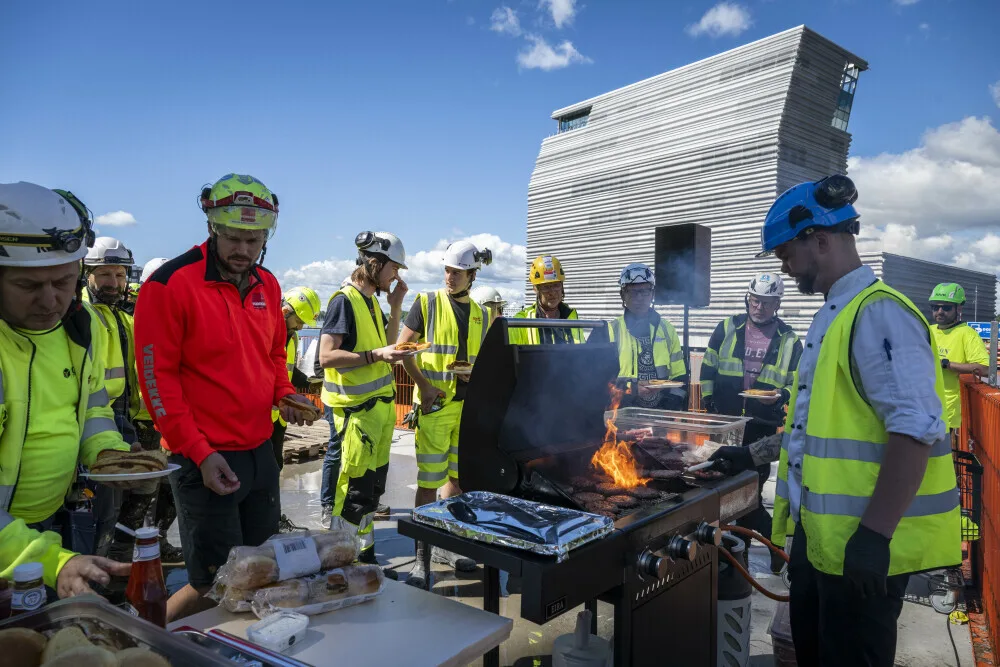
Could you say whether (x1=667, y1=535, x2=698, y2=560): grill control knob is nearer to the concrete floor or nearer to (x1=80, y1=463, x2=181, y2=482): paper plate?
the concrete floor

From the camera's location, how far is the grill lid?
2.34 m

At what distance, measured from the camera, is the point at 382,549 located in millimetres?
4840

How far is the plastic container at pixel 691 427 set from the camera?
358 cm

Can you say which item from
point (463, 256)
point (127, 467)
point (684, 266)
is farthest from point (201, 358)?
point (684, 266)

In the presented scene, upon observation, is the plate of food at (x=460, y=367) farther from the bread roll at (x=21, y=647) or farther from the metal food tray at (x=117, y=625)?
the bread roll at (x=21, y=647)

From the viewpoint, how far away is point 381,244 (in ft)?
13.5

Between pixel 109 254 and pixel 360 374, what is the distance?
242 cm

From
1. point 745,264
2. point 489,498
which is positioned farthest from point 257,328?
point 745,264

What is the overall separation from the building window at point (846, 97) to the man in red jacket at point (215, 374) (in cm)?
1619

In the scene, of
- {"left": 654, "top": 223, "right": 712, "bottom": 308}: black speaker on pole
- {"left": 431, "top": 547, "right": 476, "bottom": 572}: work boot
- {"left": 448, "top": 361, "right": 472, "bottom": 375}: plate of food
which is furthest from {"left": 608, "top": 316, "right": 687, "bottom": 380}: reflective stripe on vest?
{"left": 431, "top": 547, "right": 476, "bottom": 572}: work boot

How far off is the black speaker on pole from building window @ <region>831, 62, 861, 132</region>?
38.4ft

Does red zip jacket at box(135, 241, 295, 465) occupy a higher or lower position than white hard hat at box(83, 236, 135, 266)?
lower

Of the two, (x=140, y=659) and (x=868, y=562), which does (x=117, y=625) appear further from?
(x=868, y=562)

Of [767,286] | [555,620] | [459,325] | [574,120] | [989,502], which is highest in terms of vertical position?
[574,120]
